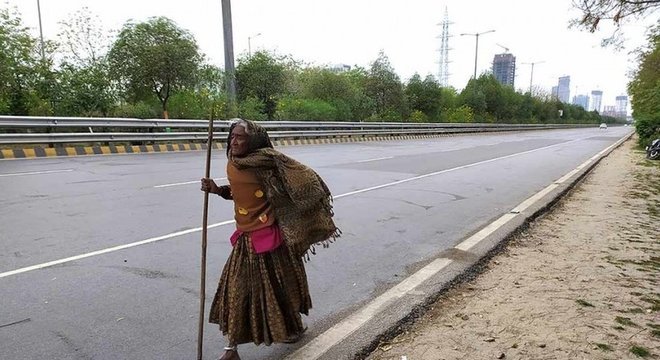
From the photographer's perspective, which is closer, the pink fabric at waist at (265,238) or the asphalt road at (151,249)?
the pink fabric at waist at (265,238)

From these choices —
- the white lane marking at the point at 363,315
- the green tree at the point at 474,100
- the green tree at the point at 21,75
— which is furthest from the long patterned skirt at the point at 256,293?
the green tree at the point at 474,100

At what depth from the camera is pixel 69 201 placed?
726 centimetres

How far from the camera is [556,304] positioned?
3.67 metres

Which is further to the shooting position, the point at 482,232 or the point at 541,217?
the point at 541,217

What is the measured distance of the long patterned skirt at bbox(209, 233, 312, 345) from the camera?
2.82 metres

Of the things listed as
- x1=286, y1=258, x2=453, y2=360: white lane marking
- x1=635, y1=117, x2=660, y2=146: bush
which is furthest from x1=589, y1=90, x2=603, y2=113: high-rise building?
x1=286, y1=258, x2=453, y2=360: white lane marking

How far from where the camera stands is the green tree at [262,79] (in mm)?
26141

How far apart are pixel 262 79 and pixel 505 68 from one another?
5933 centimetres

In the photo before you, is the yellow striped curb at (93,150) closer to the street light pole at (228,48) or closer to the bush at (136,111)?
the bush at (136,111)

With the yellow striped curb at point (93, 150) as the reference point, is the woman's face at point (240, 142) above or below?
above

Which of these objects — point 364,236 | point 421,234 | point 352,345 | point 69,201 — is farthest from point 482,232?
point 69,201

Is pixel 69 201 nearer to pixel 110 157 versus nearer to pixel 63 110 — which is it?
pixel 110 157

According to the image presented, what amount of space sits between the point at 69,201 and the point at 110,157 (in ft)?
24.2

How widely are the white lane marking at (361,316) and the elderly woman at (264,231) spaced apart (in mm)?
248
